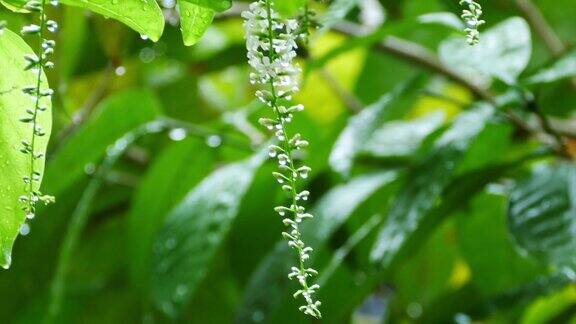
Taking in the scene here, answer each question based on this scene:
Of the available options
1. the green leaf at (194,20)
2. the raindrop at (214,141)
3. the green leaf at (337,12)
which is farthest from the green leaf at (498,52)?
the green leaf at (194,20)

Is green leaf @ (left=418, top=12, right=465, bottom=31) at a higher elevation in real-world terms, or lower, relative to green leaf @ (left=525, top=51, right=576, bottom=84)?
higher

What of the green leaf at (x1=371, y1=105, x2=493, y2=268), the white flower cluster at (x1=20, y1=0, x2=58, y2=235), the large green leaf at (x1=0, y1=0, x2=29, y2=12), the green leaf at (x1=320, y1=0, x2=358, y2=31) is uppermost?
the large green leaf at (x1=0, y1=0, x2=29, y2=12)

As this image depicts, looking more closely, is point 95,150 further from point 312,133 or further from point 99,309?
point 99,309

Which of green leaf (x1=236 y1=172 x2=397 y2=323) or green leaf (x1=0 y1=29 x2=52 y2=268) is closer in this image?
green leaf (x1=0 y1=29 x2=52 y2=268)

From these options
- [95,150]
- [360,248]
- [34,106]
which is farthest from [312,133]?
[34,106]

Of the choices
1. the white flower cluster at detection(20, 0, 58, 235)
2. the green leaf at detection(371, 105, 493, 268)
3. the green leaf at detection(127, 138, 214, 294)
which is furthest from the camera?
the green leaf at detection(127, 138, 214, 294)

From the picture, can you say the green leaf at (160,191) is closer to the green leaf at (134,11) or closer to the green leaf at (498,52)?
the green leaf at (498,52)

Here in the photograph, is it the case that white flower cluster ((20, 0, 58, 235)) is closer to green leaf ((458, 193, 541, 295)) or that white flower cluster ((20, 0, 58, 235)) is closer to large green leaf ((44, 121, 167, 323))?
large green leaf ((44, 121, 167, 323))

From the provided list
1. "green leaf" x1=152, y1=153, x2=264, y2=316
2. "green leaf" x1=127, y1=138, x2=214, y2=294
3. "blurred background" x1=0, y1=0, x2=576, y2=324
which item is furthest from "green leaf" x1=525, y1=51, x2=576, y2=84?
"green leaf" x1=127, y1=138, x2=214, y2=294
